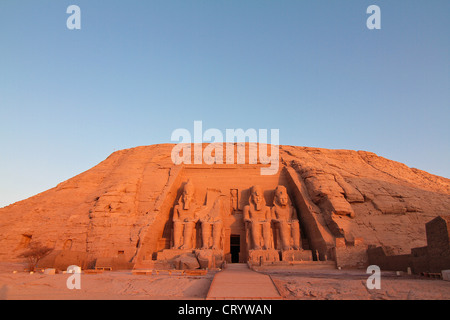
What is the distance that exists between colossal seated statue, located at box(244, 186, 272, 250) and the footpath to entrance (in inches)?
246

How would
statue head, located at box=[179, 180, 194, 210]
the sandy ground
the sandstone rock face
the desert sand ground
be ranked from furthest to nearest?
statue head, located at box=[179, 180, 194, 210] → the sandstone rock face → the sandy ground → the desert sand ground

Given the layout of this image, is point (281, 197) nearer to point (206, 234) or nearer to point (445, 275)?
point (206, 234)

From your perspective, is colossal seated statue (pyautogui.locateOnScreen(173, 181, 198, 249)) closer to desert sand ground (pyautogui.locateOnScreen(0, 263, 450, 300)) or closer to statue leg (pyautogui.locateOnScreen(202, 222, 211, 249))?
statue leg (pyautogui.locateOnScreen(202, 222, 211, 249))

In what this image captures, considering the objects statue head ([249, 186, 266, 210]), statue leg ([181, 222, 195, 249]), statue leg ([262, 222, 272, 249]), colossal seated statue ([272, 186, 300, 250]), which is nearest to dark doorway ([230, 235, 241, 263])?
statue head ([249, 186, 266, 210])

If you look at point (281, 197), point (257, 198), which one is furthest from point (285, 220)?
point (257, 198)

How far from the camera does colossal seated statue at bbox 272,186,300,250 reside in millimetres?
12820

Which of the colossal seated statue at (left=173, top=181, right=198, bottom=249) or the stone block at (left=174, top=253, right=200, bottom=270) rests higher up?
the colossal seated statue at (left=173, top=181, right=198, bottom=249)

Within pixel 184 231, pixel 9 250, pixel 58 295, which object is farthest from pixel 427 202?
pixel 9 250

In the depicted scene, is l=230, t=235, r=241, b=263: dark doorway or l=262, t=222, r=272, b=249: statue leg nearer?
l=262, t=222, r=272, b=249: statue leg

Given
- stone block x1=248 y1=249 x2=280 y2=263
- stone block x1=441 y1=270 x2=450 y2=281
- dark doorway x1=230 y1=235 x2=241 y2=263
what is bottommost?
dark doorway x1=230 y1=235 x2=241 y2=263

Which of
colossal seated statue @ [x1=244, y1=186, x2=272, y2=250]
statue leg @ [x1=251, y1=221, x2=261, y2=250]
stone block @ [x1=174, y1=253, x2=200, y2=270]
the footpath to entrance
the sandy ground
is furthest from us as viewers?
colossal seated statue @ [x1=244, y1=186, x2=272, y2=250]

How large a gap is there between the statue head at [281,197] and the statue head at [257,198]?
23.6 inches

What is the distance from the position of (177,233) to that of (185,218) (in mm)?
741
